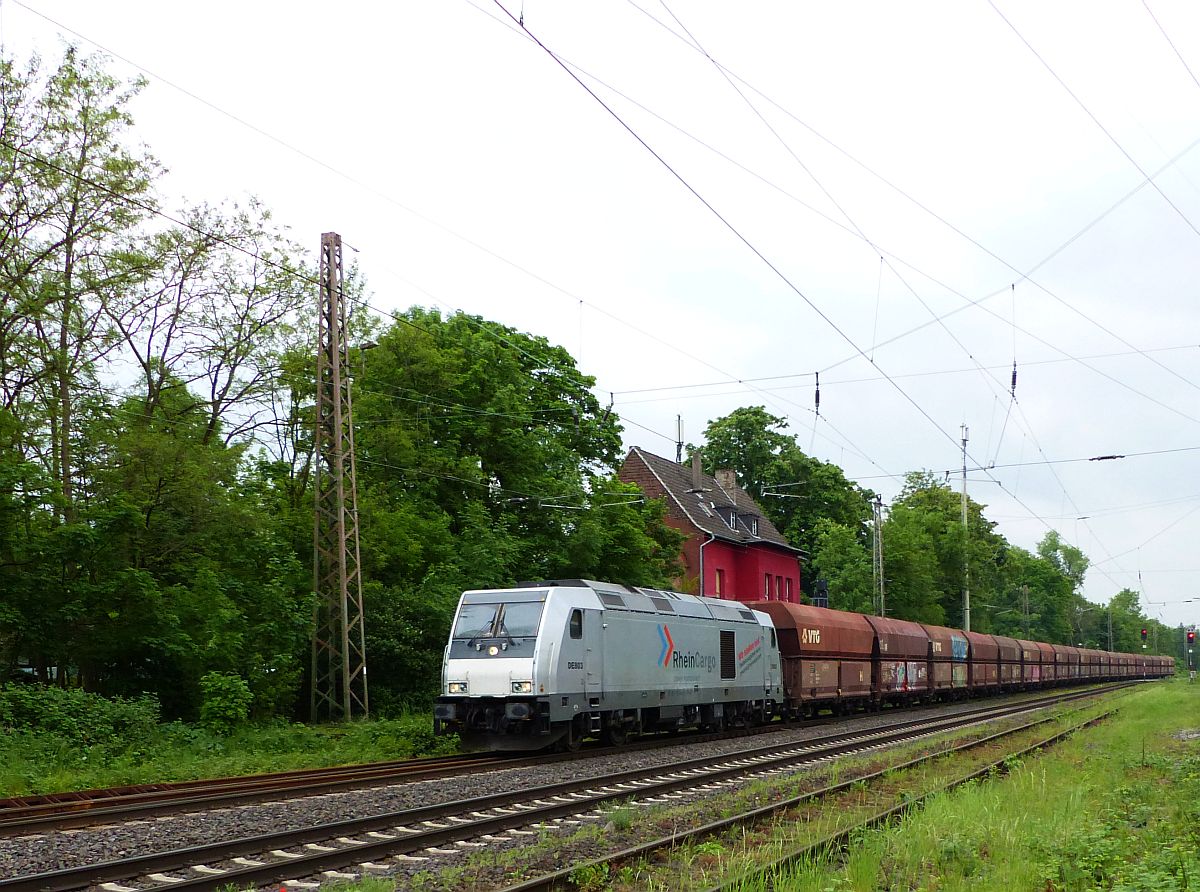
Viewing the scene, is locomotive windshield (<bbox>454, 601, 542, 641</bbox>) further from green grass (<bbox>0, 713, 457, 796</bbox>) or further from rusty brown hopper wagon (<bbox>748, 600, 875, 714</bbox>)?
rusty brown hopper wagon (<bbox>748, 600, 875, 714</bbox>)

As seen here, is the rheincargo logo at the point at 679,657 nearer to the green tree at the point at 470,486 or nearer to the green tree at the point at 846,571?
the green tree at the point at 470,486

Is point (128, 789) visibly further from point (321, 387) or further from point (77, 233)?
point (77, 233)

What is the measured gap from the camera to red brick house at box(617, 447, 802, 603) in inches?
2047

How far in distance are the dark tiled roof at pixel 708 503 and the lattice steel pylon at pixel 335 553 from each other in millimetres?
29602

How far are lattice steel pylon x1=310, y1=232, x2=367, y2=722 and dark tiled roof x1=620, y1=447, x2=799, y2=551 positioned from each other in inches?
1165

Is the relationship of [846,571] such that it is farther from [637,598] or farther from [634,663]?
[634,663]

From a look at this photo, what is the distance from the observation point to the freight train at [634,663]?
18578 mm

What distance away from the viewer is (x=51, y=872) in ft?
27.4

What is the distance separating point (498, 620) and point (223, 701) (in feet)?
16.2

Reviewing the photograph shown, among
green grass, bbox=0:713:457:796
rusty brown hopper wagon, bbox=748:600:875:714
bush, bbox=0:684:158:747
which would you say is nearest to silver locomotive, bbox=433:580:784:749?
green grass, bbox=0:713:457:796

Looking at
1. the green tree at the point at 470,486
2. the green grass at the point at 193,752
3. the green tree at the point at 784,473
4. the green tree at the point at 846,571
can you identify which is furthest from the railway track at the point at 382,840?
the green tree at the point at 784,473

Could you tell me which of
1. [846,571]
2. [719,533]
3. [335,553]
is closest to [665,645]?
[335,553]

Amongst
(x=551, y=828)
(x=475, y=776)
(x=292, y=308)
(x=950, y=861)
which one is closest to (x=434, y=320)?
(x=292, y=308)

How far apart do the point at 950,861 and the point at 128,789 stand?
9.75m
